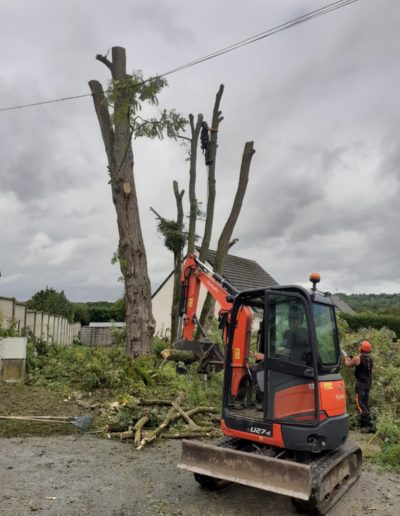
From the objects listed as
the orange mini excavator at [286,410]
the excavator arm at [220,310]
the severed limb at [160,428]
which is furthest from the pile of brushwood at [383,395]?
the severed limb at [160,428]

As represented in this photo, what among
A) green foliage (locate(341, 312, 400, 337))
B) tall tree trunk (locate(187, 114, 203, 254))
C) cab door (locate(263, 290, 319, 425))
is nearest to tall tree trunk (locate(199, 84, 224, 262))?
tall tree trunk (locate(187, 114, 203, 254))

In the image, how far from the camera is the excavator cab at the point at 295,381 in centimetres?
497

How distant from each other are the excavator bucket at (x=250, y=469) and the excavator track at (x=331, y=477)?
0.16m

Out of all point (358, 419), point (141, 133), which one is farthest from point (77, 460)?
point (141, 133)

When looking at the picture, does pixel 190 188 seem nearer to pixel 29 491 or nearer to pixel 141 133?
pixel 141 133

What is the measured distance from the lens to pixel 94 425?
307 inches

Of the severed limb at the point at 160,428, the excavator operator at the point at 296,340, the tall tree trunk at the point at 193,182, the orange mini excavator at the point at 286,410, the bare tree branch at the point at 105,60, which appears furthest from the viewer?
the tall tree trunk at the point at 193,182

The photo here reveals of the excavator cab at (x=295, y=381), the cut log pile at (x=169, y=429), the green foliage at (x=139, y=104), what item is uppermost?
the green foliage at (x=139, y=104)

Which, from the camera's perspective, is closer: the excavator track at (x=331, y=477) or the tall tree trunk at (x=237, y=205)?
the excavator track at (x=331, y=477)

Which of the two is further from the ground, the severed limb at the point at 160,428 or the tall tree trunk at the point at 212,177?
the tall tree trunk at the point at 212,177

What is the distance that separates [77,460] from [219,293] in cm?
266

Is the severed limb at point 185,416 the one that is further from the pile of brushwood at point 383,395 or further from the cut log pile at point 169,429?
the pile of brushwood at point 383,395

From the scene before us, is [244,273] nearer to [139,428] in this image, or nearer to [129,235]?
[129,235]

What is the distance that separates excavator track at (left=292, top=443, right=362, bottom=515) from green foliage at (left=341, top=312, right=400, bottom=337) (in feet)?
63.6
